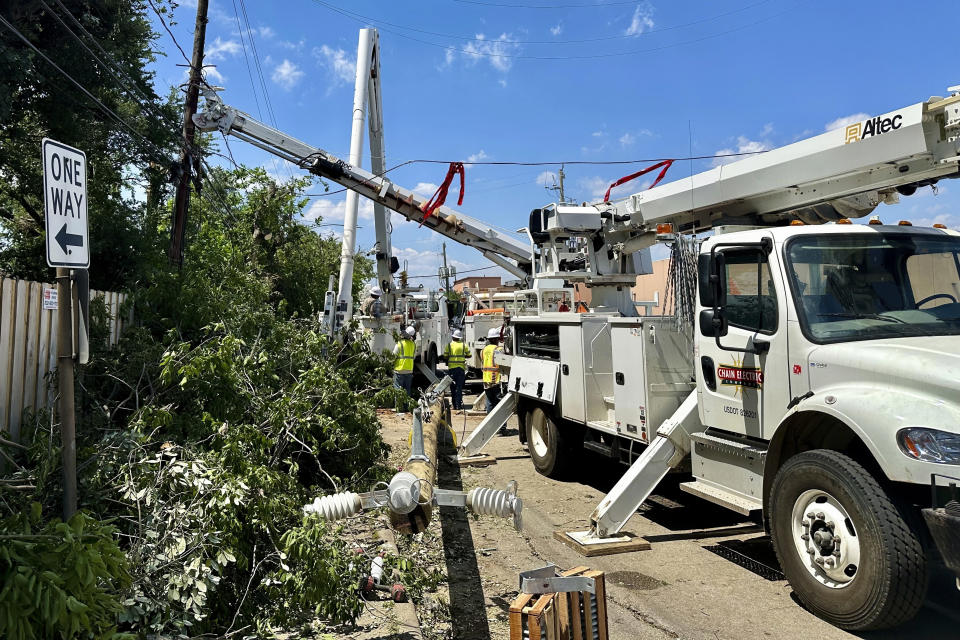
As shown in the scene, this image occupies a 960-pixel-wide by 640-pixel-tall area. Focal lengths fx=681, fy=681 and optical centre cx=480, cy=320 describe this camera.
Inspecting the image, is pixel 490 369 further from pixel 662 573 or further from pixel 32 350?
pixel 32 350

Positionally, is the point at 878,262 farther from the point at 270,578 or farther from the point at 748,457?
the point at 270,578

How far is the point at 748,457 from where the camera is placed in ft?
18.1

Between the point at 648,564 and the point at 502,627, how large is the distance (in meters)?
1.74

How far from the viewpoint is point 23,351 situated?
501 centimetres

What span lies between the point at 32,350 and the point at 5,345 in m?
0.36

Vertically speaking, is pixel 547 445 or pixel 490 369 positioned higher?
pixel 490 369

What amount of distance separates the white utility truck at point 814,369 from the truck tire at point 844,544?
12mm

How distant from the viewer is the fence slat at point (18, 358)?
4.86m

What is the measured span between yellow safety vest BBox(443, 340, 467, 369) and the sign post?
1027cm

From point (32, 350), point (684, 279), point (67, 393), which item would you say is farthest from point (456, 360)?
point (67, 393)

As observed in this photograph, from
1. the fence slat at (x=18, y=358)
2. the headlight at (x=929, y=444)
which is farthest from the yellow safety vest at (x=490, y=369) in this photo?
the headlight at (x=929, y=444)

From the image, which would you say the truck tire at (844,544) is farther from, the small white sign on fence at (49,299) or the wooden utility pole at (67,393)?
the small white sign on fence at (49,299)

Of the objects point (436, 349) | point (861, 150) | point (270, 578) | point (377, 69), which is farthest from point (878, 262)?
point (377, 69)

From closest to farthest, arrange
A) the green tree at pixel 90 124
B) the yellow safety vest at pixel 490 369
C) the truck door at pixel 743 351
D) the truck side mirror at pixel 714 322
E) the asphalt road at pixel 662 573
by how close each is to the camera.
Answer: the asphalt road at pixel 662 573, the truck door at pixel 743 351, the truck side mirror at pixel 714 322, the green tree at pixel 90 124, the yellow safety vest at pixel 490 369
